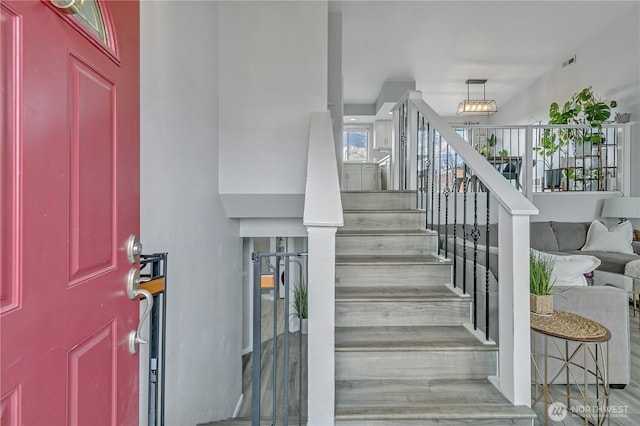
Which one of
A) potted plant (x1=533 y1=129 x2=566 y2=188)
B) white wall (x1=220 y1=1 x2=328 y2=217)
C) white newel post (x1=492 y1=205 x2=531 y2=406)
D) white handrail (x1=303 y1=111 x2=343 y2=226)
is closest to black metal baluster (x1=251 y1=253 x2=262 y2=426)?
white handrail (x1=303 y1=111 x2=343 y2=226)

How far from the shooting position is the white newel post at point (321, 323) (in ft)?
5.10

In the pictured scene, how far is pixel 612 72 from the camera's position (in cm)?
506

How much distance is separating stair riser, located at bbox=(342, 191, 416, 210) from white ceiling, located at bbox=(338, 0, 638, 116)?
2.50 metres

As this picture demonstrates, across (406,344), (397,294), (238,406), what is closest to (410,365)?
(406,344)

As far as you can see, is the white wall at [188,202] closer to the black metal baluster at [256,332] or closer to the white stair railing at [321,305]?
the black metal baluster at [256,332]

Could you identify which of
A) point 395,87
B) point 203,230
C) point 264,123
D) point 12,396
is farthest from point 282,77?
point 395,87

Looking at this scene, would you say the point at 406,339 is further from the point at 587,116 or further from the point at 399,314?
the point at 587,116

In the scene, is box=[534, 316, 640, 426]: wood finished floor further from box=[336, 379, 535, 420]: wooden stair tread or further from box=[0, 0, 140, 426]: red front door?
box=[0, 0, 140, 426]: red front door

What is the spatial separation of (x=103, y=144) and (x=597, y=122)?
18.8ft

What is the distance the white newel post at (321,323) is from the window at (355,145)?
8797 millimetres

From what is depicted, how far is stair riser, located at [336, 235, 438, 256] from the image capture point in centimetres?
279

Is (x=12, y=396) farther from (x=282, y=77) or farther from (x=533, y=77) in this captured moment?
(x=533, y=77)

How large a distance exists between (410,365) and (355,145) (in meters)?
8.78

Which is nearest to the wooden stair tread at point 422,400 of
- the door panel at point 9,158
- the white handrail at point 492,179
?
the white handrail at point 492,179
